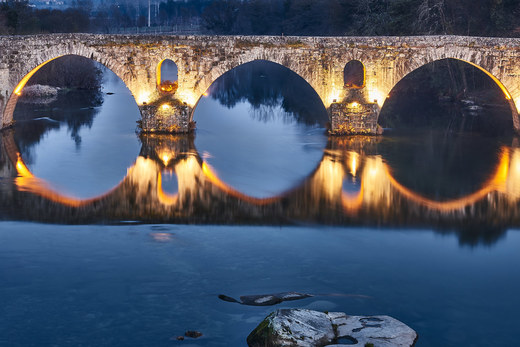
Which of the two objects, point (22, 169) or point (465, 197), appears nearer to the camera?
point (465, 197)

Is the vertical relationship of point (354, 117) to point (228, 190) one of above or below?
above

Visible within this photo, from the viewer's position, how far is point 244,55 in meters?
24.6

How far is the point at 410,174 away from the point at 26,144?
14.5 m

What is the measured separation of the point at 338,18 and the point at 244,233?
36662mm

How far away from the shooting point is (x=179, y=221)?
51.2ft

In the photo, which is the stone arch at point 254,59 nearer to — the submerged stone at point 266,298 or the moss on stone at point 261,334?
the submerged stone at point 266,298

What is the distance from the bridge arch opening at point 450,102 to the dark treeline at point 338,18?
7.84 feet

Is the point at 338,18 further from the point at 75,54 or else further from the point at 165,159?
the point at 165,159

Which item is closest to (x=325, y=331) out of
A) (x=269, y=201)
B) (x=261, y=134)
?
(x=269, y=201)

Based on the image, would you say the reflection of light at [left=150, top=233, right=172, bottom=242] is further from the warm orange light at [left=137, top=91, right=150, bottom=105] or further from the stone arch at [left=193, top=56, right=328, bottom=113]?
the warm orange light at [left=137, top=91, right=150, bottom=105]

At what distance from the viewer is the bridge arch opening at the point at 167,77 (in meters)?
25.4

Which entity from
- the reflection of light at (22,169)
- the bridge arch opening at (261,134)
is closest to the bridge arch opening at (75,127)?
the reflection of light at (22,169)

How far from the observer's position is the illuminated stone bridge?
2453 centimetres

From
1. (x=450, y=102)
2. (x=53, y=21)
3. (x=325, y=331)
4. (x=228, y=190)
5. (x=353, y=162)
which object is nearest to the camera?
(x=325, y=331)
